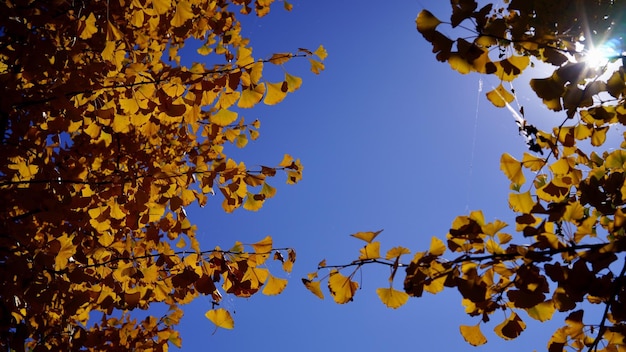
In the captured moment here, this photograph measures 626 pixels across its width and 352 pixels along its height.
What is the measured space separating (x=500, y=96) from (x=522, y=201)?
0.43 metres

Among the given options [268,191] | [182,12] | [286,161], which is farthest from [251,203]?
[182,12]

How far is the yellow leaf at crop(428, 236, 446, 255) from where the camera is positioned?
1.27 m

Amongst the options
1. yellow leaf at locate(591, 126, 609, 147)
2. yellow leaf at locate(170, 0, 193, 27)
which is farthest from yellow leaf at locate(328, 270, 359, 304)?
yellow leaf at locate(170, 0, 193, 27)

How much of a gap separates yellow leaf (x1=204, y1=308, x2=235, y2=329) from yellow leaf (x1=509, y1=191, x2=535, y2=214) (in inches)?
57.8

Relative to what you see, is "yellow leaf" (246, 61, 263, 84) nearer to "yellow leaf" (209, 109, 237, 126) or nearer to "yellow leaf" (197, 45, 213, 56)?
"yellow leaf" (209, 109, 237, 126)

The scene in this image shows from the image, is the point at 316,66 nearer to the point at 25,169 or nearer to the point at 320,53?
the point at 320,53

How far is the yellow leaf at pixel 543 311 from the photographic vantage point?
1.41m

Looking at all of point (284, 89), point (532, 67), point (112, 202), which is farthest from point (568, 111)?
point (112, 202)

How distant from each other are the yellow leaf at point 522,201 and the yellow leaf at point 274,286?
1.08m

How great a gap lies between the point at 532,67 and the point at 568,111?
77.6 inches

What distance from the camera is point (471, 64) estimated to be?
47.4 inches

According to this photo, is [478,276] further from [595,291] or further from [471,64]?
[471,64]

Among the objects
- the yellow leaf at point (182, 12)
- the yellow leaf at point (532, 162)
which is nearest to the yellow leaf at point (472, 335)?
the yellow leaf at point (532, 162)

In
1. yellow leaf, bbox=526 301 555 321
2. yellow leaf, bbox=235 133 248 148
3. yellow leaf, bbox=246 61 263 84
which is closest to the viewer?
yellow leaf, bbox=526 301 555 321
